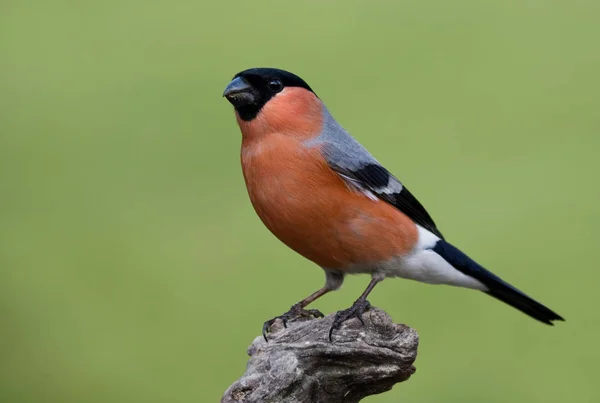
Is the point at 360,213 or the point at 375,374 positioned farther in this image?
the point at 360,213

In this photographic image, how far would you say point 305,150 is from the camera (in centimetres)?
282

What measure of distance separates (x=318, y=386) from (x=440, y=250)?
2.41 feet

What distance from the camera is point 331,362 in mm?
2629

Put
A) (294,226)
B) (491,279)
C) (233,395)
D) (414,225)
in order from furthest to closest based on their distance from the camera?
(491,279)
(414,225)
(294,226)
(233,395)

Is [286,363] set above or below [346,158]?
below

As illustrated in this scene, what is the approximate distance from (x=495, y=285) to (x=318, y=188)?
89 centimetres

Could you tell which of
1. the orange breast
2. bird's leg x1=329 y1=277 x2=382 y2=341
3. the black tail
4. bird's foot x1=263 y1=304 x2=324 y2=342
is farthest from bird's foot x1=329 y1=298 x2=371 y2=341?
the black tail

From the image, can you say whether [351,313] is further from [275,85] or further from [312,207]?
[275,85]

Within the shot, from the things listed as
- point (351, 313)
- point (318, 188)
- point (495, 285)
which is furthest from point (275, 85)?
point (495, 285)

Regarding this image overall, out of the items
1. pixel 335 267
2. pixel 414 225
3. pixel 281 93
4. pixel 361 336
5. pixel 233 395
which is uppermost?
pixel 281 93

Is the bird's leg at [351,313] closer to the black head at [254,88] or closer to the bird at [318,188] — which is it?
the bird at [318,188]

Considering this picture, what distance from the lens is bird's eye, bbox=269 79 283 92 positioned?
2.85m

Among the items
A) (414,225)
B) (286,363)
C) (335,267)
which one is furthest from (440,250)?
(286,363)

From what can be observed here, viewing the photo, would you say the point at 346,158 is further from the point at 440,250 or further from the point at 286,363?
the point at 286,363
